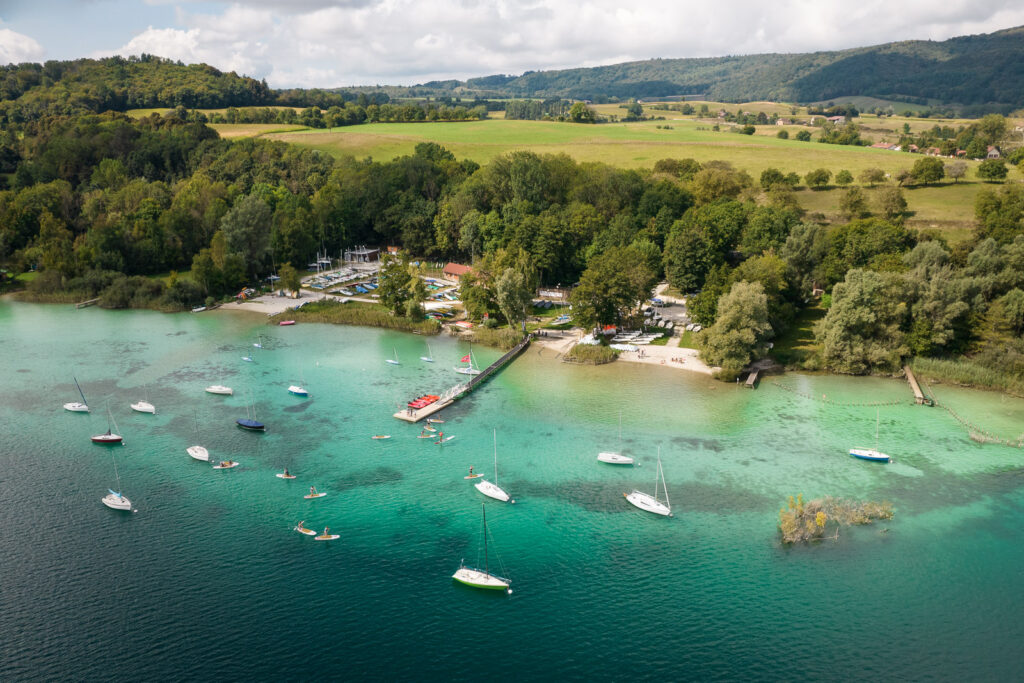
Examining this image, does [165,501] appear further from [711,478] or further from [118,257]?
[118,257]

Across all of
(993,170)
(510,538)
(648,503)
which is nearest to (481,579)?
(510,538)

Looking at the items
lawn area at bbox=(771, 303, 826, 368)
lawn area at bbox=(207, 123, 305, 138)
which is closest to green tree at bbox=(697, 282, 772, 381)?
lawn area at bbox=(771, 303, 826, 368)

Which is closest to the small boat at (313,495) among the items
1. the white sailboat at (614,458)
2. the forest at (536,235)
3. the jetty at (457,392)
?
the jetty at (457,392)

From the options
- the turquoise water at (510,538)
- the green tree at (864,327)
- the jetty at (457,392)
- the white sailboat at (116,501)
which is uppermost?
the green tree at (864,327)

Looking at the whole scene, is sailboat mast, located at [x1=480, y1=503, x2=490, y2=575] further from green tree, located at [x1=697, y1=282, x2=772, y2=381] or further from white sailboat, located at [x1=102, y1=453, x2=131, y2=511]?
green tree, located at [x1=697, y1=282, x2=772, y2=381]

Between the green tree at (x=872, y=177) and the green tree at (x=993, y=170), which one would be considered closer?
the green tree at (x=993, y=170)

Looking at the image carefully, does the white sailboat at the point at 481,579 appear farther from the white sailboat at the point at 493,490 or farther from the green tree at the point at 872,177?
the green tree at the point at 872,177

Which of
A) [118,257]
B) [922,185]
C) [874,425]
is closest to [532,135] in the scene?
[922,185]
